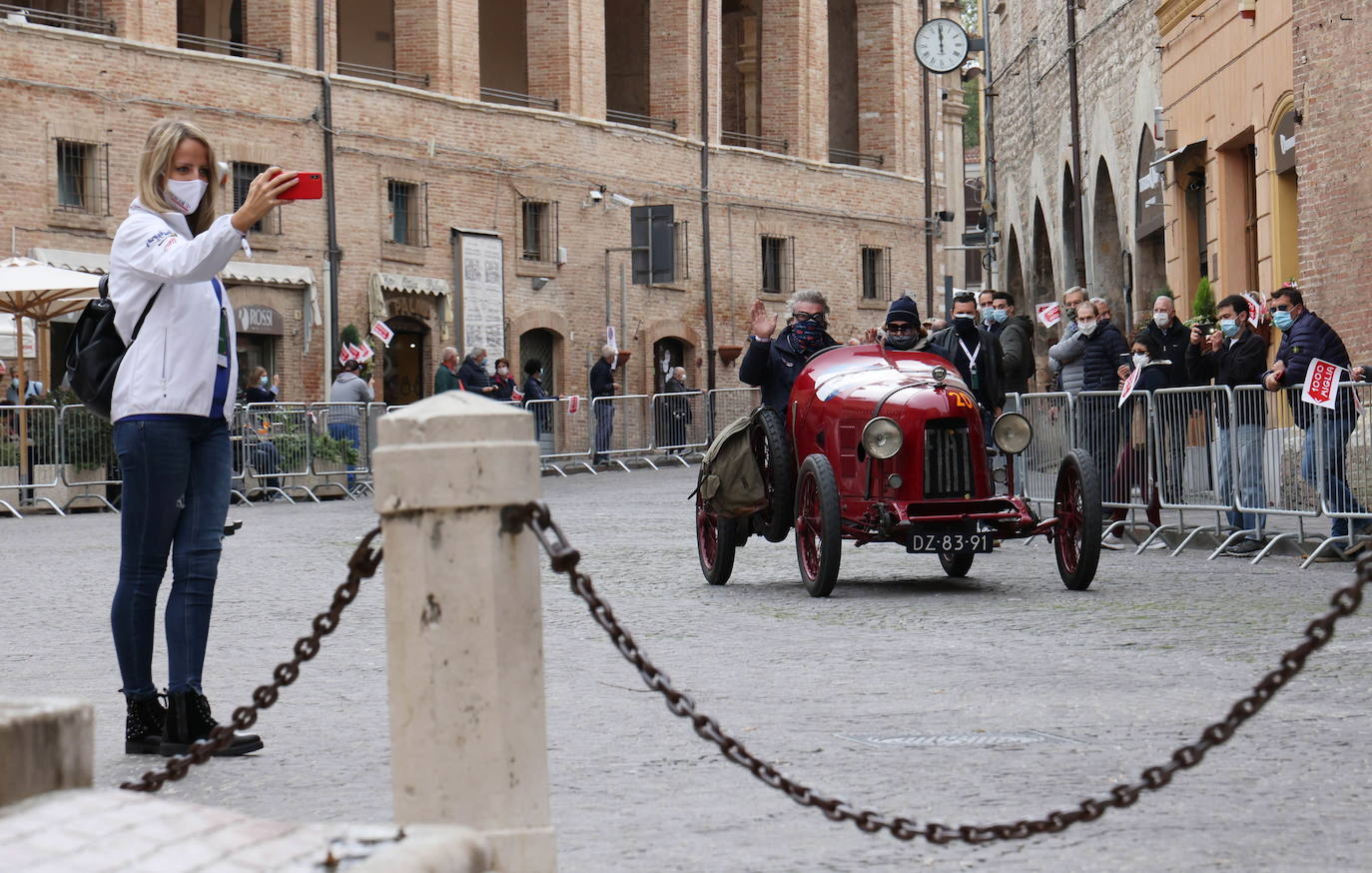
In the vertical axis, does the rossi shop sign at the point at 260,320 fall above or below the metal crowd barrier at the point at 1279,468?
above

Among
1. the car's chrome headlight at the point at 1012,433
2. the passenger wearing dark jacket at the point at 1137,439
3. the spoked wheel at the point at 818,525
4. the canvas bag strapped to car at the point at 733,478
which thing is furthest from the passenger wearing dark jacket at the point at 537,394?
the spoked wheel at the point at 818,525

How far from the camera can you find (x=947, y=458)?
11805 mm

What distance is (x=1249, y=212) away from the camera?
22.7m

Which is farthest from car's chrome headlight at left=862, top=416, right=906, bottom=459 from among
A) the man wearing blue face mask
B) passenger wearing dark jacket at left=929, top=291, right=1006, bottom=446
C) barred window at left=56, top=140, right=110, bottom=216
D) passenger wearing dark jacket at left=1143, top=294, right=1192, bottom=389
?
barred window at left=56, top=140, right=110, bottom=216

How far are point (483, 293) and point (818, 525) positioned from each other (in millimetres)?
27318

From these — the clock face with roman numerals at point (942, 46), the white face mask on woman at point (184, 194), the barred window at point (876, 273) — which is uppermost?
the clock face with roman numerals at point (942, 46)

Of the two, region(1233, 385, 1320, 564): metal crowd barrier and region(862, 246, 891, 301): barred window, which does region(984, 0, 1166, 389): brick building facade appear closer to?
region(862, 246, 891, 301): barred window

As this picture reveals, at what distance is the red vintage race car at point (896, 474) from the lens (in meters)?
11.6

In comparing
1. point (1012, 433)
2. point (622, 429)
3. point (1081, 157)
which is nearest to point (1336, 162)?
point (1012, 433)

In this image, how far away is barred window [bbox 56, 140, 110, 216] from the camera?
31344mm

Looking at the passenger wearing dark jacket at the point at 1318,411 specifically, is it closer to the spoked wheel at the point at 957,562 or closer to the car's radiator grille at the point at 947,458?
the spoked wheel at the point at 957,562

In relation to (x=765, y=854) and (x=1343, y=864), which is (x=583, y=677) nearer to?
(x=765, y=854)

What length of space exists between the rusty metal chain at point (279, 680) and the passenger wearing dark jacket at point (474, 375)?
27825mm

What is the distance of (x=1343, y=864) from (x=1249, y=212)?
18.9m
